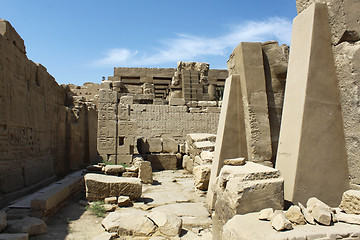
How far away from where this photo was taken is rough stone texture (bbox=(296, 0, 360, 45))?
9.20 feet

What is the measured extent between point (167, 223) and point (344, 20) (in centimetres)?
310

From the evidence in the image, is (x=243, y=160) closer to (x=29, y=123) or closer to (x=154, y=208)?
(x=154, y=208)

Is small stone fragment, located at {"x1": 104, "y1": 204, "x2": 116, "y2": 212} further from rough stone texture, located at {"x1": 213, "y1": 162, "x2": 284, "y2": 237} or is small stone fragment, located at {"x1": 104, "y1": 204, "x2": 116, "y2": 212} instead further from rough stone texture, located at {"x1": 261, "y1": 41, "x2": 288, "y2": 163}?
rough stone texture, located at {"x1": 261, "y1": 41, "x2": 288, "y2": 163}

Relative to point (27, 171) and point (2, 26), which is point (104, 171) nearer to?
point (27, 171)

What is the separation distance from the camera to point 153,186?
7082 millimetres

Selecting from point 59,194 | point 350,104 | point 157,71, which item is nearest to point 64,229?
point 59,194

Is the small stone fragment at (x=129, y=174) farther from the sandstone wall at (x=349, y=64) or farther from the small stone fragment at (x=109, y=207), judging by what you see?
the sandstone wall at (x=349, y=64)

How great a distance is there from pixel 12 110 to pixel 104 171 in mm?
2726

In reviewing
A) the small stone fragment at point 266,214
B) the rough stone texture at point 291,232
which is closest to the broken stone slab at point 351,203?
the rough stone texture at point 291,232

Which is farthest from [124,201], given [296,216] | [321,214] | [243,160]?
[321,214]

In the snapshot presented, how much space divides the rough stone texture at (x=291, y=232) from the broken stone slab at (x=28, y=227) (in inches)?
96.6

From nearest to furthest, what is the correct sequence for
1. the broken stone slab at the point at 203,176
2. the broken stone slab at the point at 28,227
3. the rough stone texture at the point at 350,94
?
the rough stone texture at the point at 350,94 → the broken stone slab at the point at 28,227 → the broken stone slab at the point at 203,176

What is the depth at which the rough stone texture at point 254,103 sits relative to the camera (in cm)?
417

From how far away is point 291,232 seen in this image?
2.11 metres
